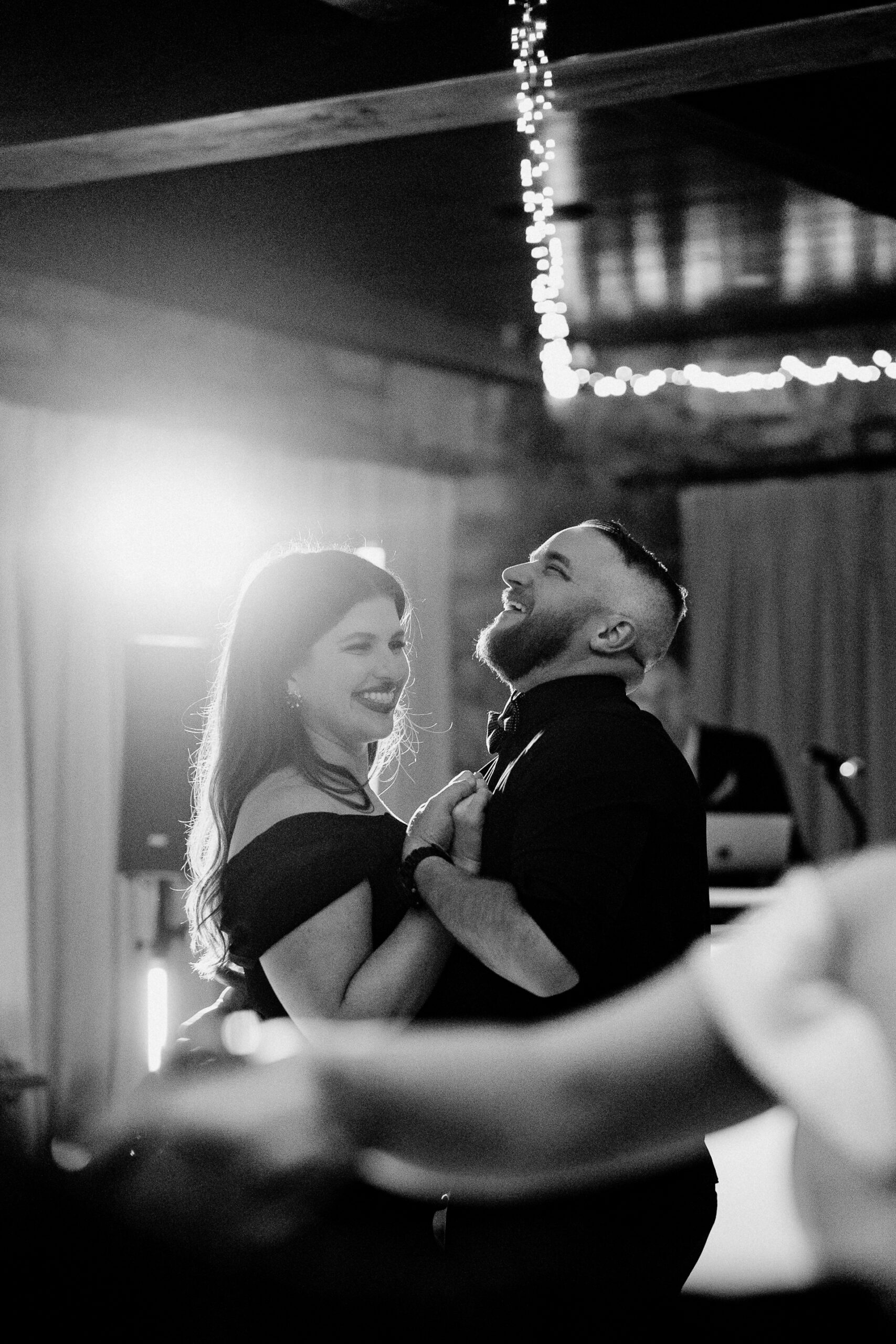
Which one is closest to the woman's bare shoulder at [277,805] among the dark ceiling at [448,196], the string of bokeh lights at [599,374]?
the dark ceiling at [448,196]

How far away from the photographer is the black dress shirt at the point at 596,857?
62.9 inches

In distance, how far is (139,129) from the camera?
3533 mm

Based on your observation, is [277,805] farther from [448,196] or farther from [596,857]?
[448,196]

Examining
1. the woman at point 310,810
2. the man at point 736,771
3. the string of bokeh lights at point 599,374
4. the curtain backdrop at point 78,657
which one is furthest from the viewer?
the string of bokeh lights at point 599,374

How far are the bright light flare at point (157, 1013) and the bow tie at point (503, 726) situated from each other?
3.03 meters

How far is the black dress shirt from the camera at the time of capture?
5.24 feet

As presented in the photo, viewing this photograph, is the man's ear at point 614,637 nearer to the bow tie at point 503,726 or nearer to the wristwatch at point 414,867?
the bow tie at point 503,726

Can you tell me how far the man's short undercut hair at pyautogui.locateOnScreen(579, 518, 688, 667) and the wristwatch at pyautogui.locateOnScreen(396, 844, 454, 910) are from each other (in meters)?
0.38

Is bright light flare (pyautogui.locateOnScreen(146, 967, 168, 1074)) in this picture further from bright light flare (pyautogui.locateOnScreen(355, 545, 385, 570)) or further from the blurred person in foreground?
the blurred person in foreground

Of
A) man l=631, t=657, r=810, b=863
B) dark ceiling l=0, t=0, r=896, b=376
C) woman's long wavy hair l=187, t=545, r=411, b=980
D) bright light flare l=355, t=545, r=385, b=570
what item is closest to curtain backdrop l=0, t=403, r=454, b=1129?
dark ceiling l=0, t=0, r=896, b=376

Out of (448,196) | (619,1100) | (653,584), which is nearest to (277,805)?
(653,584)

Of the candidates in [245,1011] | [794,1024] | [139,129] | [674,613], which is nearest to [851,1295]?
[794,1024]

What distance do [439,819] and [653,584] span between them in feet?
1.39

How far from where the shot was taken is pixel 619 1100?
0.75 meters
